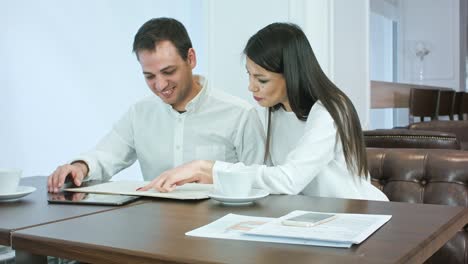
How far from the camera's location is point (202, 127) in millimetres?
1891

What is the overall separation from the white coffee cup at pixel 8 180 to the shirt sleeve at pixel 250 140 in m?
0.72

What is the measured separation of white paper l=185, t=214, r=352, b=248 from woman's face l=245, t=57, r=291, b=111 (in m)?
0.63

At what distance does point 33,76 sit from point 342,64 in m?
1.65

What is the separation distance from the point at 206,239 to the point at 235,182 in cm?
32

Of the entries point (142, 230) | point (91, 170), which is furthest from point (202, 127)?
point (142, 230)

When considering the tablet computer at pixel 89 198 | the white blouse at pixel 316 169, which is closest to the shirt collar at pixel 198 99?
the white blouse at pixel 316 169

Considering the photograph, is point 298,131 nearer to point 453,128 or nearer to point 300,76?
point 300,76

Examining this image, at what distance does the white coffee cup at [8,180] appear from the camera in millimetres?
1309

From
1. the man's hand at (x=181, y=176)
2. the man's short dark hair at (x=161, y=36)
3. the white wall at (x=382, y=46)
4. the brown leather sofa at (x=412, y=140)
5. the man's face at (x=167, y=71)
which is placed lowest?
the man's hand at (x=181, y=176)

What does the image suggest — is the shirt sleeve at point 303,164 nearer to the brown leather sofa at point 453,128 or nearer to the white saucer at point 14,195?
the white saucer at point 14,195

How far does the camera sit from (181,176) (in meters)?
1.29

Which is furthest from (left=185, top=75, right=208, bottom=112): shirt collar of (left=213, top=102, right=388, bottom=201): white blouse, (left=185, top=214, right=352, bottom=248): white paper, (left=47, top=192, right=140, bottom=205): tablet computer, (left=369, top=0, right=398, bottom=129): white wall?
(left=369, top=0, right=398, bottom=129): white wall

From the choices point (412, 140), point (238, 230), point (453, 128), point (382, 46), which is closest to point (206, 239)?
point (238, 230)

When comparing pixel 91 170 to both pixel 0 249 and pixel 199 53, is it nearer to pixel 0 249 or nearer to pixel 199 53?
pixel 0 249
